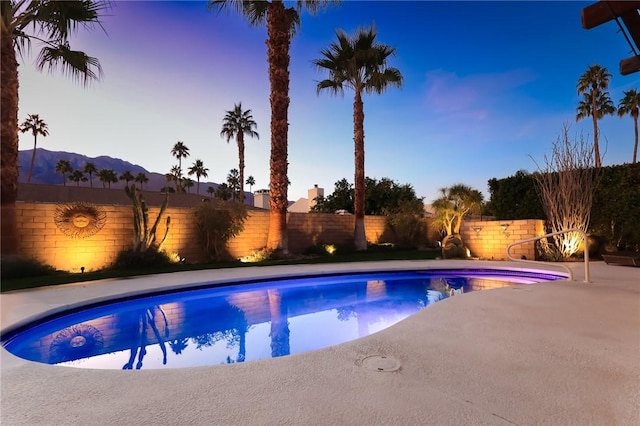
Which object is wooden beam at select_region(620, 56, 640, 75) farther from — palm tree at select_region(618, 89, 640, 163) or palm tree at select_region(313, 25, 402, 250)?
palm tree at select_region(618, 89, 640, 163)

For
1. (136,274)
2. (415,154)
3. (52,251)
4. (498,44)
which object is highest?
(498,44)

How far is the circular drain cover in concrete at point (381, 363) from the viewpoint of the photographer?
8.64 ft

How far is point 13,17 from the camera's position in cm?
812

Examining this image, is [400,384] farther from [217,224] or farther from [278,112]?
[278,112]

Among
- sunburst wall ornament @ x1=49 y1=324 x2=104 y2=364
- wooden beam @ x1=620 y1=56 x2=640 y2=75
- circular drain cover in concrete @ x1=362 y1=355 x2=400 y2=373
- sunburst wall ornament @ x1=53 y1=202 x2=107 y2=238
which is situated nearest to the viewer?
A: circular drain cover in concrete @ x1=362 y1=355 x2=400 y2=373

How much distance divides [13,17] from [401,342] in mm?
11489

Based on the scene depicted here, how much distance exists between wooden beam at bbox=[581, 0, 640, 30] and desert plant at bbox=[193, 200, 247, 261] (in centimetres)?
1055

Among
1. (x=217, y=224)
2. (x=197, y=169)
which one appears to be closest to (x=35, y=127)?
(x=197, y=169)

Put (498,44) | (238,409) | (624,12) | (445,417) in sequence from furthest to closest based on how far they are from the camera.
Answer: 1. (498,44)
2. (624,12)
3. (238,409)
4. (445,417)

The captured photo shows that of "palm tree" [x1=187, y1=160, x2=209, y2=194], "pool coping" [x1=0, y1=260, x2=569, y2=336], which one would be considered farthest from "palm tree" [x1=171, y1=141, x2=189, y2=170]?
"pool coping" [x1=0, y1=260, x2=569, y2=336]

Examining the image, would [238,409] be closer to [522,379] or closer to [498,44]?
[522,379]

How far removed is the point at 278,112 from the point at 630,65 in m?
10.0

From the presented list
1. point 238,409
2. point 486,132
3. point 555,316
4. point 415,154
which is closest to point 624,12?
point 555,316

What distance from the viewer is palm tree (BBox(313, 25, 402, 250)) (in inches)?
588
